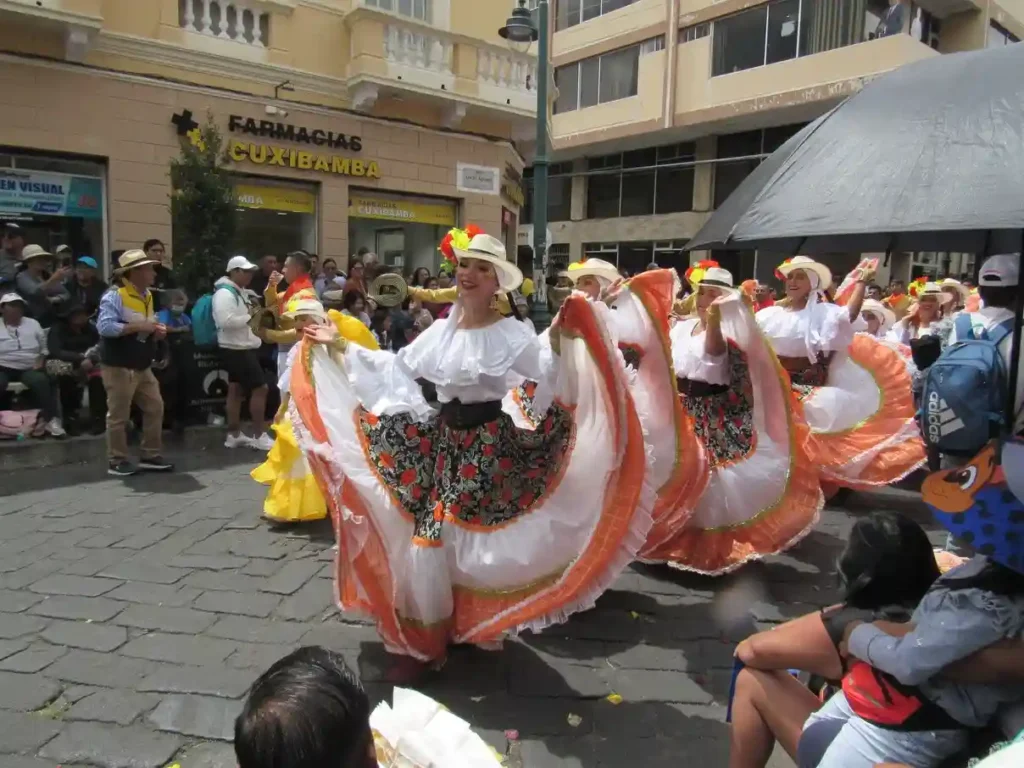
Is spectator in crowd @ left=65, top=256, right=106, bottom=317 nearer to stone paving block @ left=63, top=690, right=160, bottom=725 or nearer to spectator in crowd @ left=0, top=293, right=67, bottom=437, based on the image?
spectator in crowd @ left=0, top=293, right=67, bottom=437

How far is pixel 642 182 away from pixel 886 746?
79.0 feet

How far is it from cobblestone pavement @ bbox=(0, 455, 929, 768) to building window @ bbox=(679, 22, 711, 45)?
1924 cm

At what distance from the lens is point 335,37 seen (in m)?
11.6

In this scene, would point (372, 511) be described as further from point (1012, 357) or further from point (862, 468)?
point (862, 468)

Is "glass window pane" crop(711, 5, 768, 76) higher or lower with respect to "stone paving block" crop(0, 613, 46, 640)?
higher

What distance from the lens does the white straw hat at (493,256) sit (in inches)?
127

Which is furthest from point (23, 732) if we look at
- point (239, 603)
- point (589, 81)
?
point (589, 81)

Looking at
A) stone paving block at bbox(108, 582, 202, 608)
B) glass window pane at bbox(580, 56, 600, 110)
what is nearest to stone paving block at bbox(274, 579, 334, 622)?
stone paving block at bbox(108, 582, 202, 608)

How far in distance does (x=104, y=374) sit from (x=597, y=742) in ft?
16.2

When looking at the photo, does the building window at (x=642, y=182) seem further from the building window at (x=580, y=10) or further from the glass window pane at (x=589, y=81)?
the building window at (x=580, y=10)

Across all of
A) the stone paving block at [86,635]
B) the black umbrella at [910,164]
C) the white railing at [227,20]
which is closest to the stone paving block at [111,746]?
the stone paving block at [86,635]

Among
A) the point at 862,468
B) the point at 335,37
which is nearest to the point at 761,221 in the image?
the point at 862,468

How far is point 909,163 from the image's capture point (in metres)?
1.94

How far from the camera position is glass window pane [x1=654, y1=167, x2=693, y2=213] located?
76.4ft
